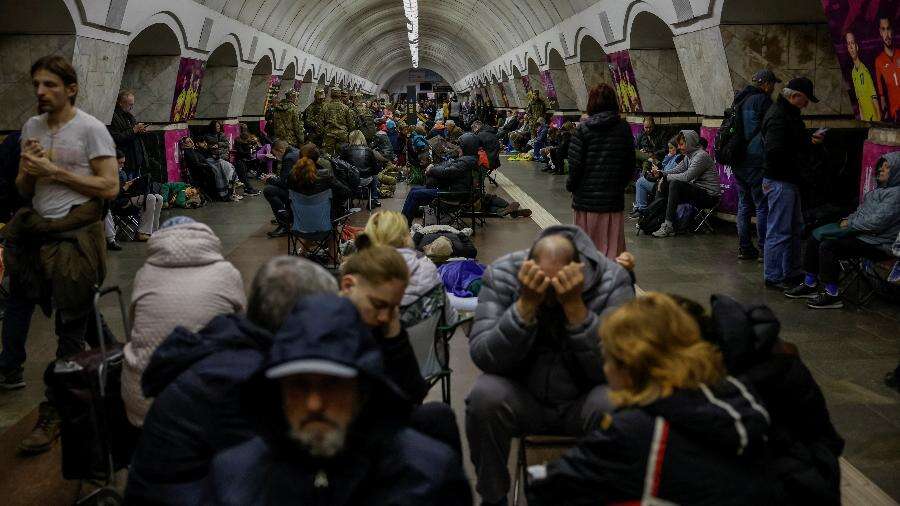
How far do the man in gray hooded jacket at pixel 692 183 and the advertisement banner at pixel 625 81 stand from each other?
14.9ft

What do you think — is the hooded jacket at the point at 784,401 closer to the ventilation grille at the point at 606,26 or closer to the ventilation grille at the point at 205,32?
the ventilation grille at the point at 606,26

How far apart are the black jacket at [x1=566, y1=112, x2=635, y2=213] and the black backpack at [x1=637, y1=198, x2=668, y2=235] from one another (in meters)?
3.21

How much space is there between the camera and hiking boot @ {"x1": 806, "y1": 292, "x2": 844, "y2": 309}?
6.24 meters

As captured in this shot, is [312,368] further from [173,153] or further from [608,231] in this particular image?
[173,153]

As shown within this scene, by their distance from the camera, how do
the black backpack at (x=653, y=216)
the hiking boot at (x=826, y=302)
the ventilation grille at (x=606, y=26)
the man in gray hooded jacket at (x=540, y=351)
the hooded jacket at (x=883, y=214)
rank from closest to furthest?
the man in gray hooded jacket at (x=540, y=351), the hooded jacket at (x=883, y=214), the hiking boot at (x=826, y=302), the black backpack at (x=653, y=216), the ventilation grille at (x=606, y=26)

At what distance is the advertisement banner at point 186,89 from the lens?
13.5m

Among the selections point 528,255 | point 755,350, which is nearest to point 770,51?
point 528,255

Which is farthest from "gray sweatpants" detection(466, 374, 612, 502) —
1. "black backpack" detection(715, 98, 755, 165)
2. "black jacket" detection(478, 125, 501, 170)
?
"black jacket" detection(478, 125, 501, 170)

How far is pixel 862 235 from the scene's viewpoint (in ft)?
19.9

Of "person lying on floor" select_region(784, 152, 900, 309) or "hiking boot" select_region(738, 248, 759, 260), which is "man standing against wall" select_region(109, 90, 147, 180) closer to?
"hiking boot" select_region(738, 248, 759, 260)

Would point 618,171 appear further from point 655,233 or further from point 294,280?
point 294,280

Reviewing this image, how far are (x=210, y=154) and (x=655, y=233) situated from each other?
8.08m

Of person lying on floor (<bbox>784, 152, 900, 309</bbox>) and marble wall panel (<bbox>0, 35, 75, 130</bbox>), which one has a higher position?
marble wall panel (<bbox>0, 35, 75, 130</bbox>)

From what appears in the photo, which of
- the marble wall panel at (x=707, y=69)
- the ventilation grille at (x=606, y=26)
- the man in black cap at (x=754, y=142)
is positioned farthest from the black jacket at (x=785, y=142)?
the ventilation grille at (x=606, y=26)
